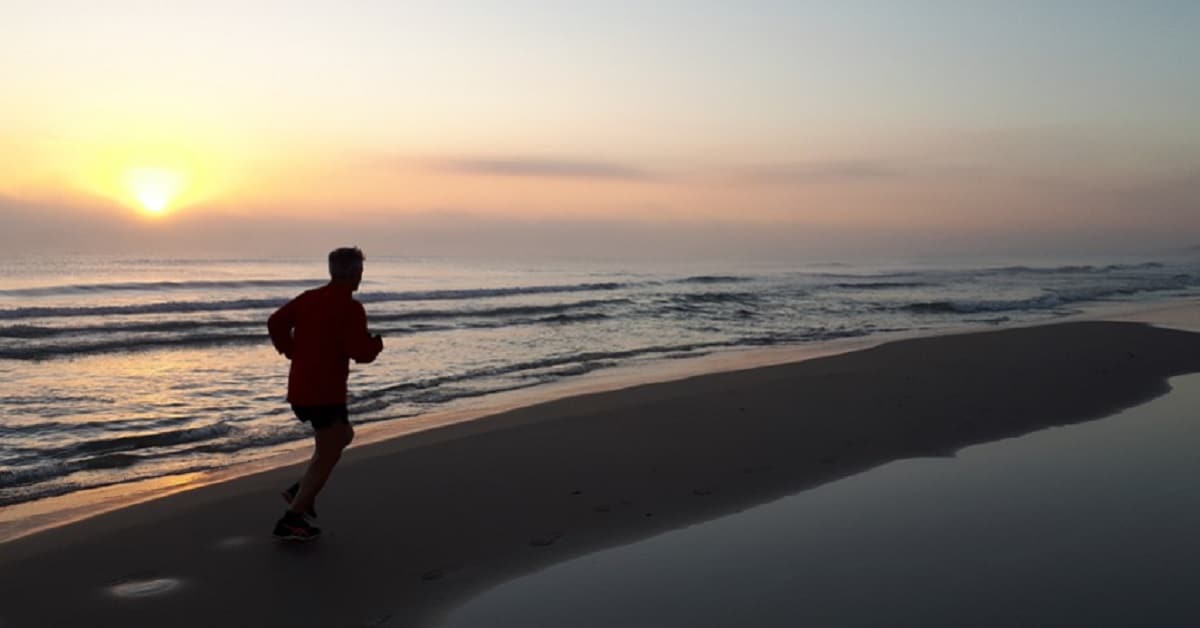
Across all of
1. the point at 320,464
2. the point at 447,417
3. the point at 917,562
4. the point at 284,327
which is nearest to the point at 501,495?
the point at 320,464

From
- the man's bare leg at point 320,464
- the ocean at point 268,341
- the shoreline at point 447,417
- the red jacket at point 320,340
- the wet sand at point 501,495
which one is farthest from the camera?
the ocean at point 268,341

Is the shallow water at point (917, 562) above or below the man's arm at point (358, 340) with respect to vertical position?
below

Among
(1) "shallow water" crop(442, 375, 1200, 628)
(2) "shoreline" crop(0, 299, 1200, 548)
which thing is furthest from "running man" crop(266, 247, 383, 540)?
(2) "shoreline" crop(0, 299, 1200, 548)

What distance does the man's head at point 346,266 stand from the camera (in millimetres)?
5051

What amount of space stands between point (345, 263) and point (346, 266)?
2 centimetres

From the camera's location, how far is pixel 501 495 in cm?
609

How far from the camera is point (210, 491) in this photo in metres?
6.34

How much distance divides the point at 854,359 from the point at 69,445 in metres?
10.4

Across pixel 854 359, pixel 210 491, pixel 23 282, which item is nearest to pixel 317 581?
pixel 210 491

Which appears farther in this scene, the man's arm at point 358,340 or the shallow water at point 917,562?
the man's arm at point 358,340

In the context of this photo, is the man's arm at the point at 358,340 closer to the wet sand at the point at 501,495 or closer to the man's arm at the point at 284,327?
the man's arm at the point at 284,327

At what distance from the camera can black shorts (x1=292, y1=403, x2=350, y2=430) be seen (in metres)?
5.04

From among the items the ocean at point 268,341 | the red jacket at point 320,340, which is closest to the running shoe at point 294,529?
the red jacket at point 320,340

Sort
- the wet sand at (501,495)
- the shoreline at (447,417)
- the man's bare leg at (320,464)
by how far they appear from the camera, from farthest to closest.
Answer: the shoreline at (447,417) < the man's bare leg at (320,464) < the wet sand at (501,495)
